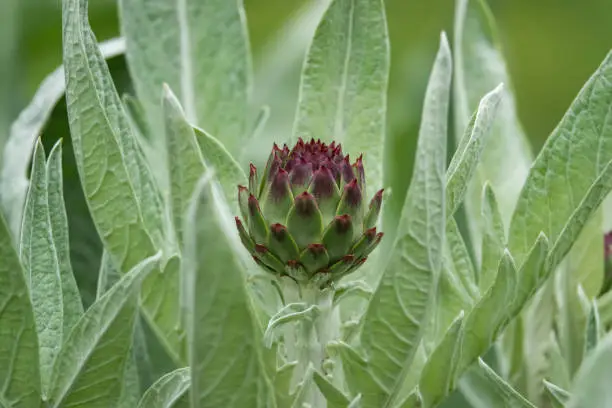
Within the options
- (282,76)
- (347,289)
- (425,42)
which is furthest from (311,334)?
(425,42)

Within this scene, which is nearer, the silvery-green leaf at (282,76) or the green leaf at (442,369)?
the green leaf at (442,369)

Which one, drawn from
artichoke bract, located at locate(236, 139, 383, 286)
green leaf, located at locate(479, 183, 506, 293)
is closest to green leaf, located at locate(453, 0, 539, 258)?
green leaf, located at locate(479, 183, 506, 293)

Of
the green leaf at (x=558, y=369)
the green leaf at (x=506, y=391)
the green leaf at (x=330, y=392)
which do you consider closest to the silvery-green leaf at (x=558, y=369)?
the green leaf at (x=558, y=369)

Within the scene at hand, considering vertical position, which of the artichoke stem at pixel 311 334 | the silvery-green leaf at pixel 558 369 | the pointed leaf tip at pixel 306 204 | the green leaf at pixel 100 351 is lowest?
the silvery-green leaf at pixel 558 369

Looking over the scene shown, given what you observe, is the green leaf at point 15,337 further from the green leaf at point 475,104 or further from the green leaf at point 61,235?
the green leaf at point 475,104

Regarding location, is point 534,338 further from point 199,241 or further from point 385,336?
point 199,241

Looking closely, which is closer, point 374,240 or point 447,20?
point 374,240

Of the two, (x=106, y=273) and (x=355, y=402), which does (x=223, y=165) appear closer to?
(x=106, y=273)

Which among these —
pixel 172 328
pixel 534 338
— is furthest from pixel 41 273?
pixel 534 338
